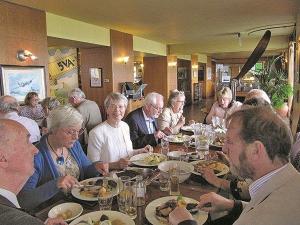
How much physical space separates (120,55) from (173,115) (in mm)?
4152

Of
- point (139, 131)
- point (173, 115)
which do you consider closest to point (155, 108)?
point (139, 131)

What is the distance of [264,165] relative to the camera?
3.89 ft

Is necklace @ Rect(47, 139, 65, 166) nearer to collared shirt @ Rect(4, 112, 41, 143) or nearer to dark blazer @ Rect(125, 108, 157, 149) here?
dark blazer @ Rect(125, 108, 157, 149)

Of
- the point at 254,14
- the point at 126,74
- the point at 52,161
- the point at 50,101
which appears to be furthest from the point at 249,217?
the point at 126,74

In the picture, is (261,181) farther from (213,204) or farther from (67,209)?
(67,209)

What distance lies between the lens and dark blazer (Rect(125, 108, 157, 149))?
3324mm

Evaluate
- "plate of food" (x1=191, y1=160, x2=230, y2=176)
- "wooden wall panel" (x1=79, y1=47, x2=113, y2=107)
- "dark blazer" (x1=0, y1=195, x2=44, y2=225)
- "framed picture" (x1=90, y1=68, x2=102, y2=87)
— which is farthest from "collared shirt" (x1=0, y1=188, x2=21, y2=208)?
"framed picture" (x1=90, y1=68, x2=102, y2=87)

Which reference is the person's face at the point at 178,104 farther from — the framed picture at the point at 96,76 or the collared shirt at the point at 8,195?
the framed picture at the point at 96,76

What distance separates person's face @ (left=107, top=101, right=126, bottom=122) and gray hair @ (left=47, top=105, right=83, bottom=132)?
60cm

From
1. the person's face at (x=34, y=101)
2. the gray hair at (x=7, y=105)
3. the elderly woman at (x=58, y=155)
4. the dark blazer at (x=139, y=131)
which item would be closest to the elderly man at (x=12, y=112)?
the gray hair at (x=7, y=105)

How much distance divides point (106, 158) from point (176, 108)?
186 centimetres

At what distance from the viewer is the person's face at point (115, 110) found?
2.65m

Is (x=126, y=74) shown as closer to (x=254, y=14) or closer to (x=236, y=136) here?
(x=254, y=14)

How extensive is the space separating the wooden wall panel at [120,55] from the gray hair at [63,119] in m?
5.54
